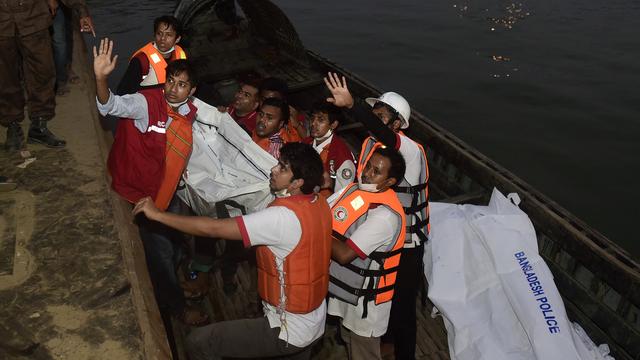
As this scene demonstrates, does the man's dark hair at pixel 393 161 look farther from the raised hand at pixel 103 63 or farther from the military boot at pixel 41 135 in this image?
the military boot at pixel 41 135

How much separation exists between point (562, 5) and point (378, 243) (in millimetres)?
28577

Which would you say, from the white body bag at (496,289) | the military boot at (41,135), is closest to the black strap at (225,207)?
the white body bag at (496,289)

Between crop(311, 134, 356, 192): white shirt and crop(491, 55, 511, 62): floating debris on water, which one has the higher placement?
crop(311, 134, 356, 192): white shirt

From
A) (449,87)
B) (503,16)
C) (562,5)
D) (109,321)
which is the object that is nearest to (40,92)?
(109,321)

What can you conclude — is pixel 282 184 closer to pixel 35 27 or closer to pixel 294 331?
pixel 294 331

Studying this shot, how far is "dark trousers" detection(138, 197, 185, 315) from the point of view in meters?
4.31

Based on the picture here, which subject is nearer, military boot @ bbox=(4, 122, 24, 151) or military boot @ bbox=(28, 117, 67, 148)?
military boot @ bbox=(4, 122, 24, 151)

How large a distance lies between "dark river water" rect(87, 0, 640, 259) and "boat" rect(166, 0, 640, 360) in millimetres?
4921

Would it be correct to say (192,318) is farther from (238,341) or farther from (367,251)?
(367,251)

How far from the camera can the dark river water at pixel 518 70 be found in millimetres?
12102

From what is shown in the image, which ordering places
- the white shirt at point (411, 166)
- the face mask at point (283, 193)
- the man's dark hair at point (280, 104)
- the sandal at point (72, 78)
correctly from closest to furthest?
the face mask at point (283, 193) < the white shirt at point (411, 166) < the man's dark hair at point (280, 104) < the sandal at point (72, 78)

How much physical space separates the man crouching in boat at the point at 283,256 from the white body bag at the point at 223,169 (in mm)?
1115

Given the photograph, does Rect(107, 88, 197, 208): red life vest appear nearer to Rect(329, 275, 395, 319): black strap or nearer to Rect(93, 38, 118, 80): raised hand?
Rect(93, 38, 118, 80): raised hand

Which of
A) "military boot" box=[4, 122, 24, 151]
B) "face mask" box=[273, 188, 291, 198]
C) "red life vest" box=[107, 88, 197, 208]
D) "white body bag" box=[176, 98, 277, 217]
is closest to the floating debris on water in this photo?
"white body bag" box=[176, 98, 277, 217]
